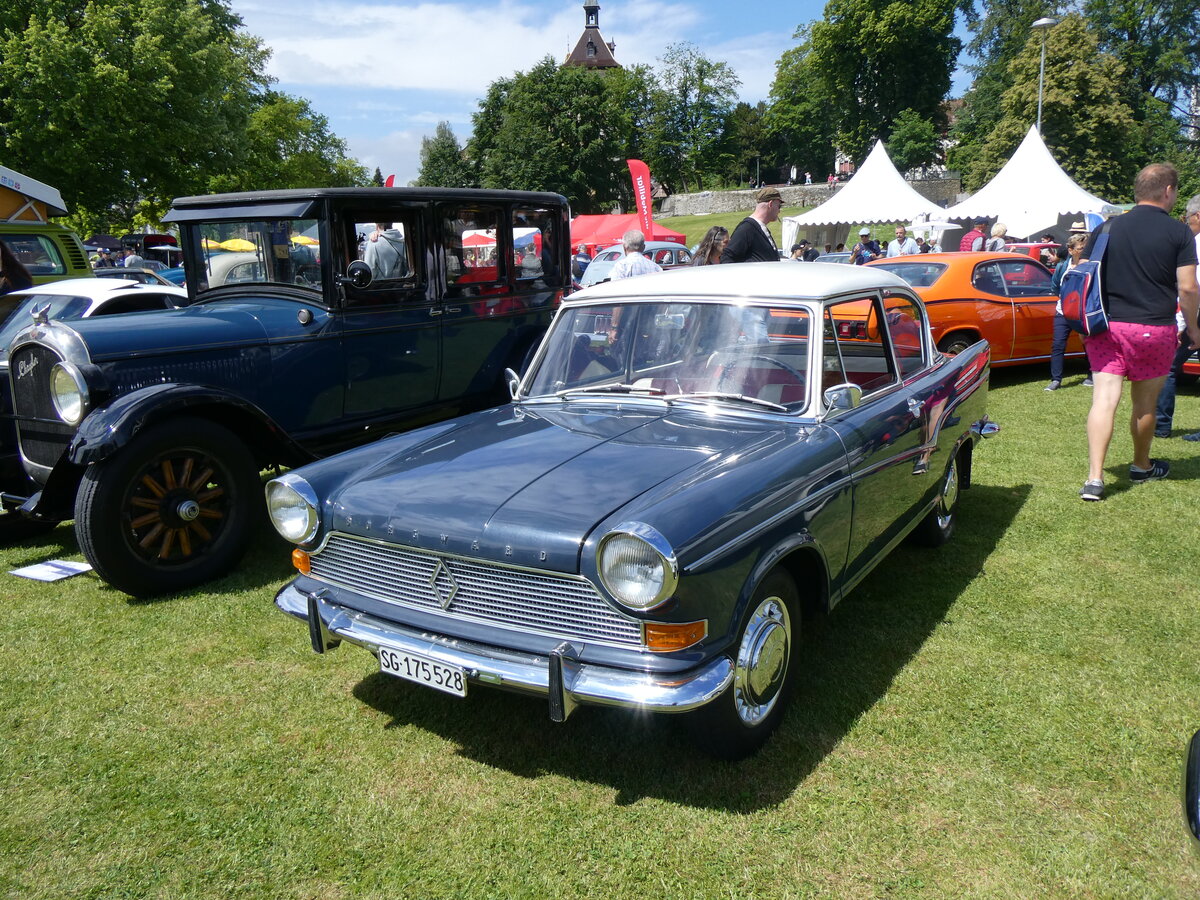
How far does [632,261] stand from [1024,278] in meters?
4.88

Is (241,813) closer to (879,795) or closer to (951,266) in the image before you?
(879,795)

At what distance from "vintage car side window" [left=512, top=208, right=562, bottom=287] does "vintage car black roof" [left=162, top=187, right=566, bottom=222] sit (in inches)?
18.6

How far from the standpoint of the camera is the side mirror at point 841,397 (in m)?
3.50

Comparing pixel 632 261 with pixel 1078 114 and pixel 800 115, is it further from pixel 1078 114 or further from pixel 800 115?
pixel 800 115

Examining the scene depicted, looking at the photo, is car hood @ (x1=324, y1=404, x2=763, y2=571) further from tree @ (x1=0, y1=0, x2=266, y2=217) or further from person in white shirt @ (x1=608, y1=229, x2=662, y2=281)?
tree @ (x1=0, y1=0, x2=266, y2=217)

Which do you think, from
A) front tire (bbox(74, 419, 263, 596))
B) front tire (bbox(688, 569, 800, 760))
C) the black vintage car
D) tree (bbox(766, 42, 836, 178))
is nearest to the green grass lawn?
front tire (bbox(688, 569, 800, 760))

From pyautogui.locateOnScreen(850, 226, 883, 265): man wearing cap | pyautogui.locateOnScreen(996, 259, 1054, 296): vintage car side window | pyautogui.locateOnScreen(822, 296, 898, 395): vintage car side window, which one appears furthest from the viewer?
pyautogui.locateOnScreen(850, 226, 883, 265): man wearing cap

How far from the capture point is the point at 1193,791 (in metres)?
1.83

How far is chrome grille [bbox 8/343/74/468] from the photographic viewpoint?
4797mm

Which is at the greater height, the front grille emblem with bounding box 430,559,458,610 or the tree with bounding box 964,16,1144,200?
the tree with bounding box 964,16,1144,200

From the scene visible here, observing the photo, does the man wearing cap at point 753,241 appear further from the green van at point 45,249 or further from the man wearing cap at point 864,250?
the man wearing cap at point 864,250

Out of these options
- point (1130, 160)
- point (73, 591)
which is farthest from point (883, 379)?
point (1130, 160)

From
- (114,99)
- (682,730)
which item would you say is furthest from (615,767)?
(114,99)

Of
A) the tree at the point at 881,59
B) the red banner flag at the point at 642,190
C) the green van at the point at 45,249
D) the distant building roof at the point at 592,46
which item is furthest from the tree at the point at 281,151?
the distant building roof at the point at 592,46
